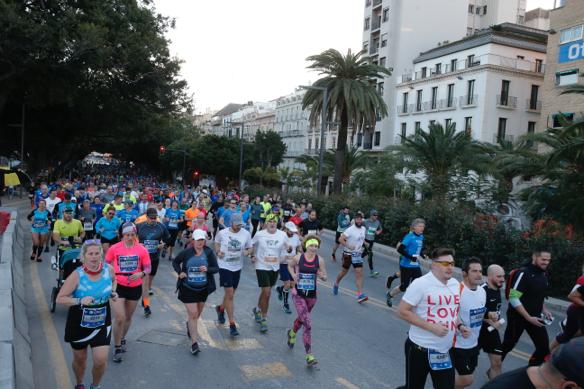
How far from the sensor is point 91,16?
2569 centimetres

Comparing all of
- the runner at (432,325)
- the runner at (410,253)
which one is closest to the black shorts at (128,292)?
the runner at (432,325)

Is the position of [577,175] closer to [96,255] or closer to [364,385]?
[364,385]

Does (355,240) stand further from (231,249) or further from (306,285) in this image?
(306,285)

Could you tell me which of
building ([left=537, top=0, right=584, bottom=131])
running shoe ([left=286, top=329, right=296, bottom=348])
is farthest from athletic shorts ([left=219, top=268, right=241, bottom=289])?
building ([left=537, top=0, right=584, bottom=131])

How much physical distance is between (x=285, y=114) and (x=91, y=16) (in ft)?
205

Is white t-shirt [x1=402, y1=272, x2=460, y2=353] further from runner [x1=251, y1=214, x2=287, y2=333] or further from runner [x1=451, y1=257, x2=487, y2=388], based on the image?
runner [x1=251, y1=214, x2=287, y2=333]

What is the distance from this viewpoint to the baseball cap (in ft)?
6.88

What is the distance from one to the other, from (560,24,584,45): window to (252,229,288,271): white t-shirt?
104 ft

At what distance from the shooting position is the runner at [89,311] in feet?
16.6

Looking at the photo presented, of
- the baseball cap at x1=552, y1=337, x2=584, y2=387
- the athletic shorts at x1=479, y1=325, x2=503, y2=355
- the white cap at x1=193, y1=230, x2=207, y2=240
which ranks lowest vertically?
the athletic shorts at x1=479, y1=325, x2=503, y2=355

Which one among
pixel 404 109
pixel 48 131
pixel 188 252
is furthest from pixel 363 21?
pixel 188 252

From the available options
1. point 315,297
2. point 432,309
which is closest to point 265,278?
point 315,297

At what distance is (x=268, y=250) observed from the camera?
830 cm

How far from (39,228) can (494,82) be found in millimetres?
36778
